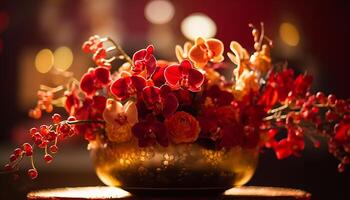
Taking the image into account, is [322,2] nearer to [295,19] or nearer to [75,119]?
[295,19]

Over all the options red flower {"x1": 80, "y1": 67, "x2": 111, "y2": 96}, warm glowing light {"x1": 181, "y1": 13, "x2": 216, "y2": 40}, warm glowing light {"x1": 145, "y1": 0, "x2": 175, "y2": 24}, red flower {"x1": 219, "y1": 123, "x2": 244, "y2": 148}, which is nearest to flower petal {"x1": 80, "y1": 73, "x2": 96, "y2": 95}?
red flower {"x1": 80, "y1": 67, "x2": 111, "y2": 96}

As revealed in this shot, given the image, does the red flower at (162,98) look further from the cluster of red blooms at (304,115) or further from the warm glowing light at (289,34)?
the warm glowing light at (289,34)

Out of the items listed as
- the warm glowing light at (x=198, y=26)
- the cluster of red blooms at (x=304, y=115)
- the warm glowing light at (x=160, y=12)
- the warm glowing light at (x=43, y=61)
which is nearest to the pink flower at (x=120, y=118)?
the cluster of red blooms at (x=304, y=115)

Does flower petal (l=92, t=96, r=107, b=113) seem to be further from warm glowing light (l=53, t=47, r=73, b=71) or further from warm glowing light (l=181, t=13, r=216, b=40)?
warm glowing light (l=53, t=47, r=73, b=71)

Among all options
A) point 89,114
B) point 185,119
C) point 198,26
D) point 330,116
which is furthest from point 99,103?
point 198,26

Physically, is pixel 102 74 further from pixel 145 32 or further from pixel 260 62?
pixel 145 32

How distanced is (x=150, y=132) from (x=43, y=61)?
11.3ft

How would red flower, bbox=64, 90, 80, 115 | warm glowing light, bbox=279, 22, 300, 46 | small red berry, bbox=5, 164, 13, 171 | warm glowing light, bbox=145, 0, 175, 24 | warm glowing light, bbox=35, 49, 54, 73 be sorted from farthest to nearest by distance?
warm glowing light, bbox=145, 0, 175, 24 → warm glowing light, bbox=35, 49, 54, 73 → warm glowing light, bbox=279, 22, 300, 46 → red flower, bbox=64, 90, 80, 115 → small red berry, bbox=5, 164, 13, 171

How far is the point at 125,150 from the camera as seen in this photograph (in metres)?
1.13

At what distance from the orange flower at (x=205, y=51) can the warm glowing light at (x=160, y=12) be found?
3.22m

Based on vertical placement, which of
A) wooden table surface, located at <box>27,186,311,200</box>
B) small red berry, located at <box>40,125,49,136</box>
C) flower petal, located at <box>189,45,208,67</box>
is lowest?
wooden table surface, located at <box>27,186,311,200</box>

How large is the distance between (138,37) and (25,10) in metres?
0.69

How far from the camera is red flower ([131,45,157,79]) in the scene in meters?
1.09

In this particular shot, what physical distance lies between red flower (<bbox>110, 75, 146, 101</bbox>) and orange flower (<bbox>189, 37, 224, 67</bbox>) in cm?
11
